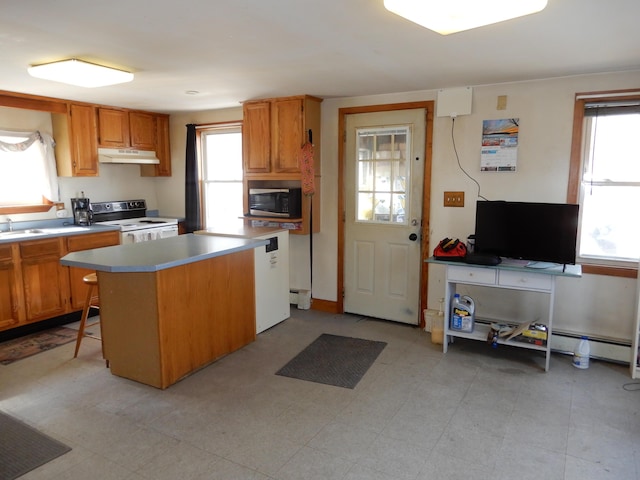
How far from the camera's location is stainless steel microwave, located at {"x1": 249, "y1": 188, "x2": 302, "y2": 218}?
173 inches

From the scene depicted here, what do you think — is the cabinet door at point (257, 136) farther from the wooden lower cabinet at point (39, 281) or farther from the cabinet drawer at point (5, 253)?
the cabinet drawer at point (5, 253)

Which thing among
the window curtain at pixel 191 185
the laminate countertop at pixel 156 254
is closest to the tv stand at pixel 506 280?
the laminate countertop at pixel 156 254

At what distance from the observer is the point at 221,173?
5426 millimetres

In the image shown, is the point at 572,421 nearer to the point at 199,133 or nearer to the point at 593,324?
the point at 593,324

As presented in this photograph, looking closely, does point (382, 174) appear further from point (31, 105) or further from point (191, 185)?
point (31, 105)

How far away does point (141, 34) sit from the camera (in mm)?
2400

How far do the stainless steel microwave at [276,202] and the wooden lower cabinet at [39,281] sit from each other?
1.67 meters

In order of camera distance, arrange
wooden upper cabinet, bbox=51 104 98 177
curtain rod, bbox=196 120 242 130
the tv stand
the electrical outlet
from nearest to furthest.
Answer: the tv stand < the electrical outlet < wooden upper cabinet, bbox=51 104 98 177 < curtain rod, bbox=196 120 242 130

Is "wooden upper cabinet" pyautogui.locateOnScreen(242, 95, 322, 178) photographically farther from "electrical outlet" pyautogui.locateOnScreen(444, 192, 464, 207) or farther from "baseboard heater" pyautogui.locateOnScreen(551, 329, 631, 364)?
"baseboard heater" pyautogui.locateOnScreen(551, 329, 631, 364)

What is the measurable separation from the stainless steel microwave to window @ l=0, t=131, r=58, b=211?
217cm

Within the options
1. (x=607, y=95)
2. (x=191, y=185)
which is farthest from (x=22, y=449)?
(x=607, y=95)

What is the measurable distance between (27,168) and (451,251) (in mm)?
4310

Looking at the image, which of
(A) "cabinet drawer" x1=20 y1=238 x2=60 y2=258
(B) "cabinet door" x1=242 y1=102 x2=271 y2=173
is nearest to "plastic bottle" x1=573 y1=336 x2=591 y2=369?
(B) "cabinet door" x1=242 y1=102 x2=271 y2=173

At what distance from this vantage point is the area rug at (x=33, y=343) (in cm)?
359
